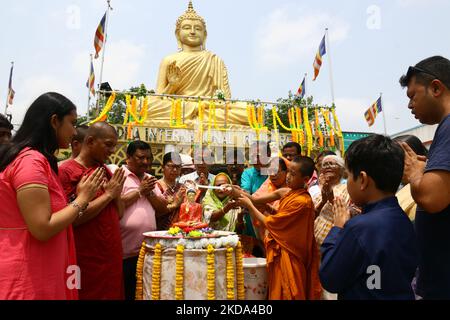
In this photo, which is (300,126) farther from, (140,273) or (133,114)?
(140,273)

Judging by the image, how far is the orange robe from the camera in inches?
137

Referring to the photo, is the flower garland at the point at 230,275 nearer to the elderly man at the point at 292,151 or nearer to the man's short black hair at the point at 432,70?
the man's short black hair at the point at 432,70

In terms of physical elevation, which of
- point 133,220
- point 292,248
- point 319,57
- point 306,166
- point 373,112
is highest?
point 319,57

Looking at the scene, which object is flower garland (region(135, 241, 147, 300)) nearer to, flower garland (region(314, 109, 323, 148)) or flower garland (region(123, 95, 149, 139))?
flower garland (region(123, 95, 149, 139))

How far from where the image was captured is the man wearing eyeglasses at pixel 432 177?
1.72 meters

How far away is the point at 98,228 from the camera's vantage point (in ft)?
9.02

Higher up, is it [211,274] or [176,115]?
[176,115]

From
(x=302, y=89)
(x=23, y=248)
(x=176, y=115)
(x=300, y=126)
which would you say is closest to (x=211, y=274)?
(x=23, y=248)

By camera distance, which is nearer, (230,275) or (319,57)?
(230,275)

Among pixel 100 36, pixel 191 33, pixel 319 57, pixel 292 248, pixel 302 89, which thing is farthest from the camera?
pixel 302 89

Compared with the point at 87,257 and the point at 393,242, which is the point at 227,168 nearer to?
the point at 87,257

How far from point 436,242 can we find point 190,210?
2557mm

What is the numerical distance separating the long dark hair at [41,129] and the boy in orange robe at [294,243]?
7.01ft
